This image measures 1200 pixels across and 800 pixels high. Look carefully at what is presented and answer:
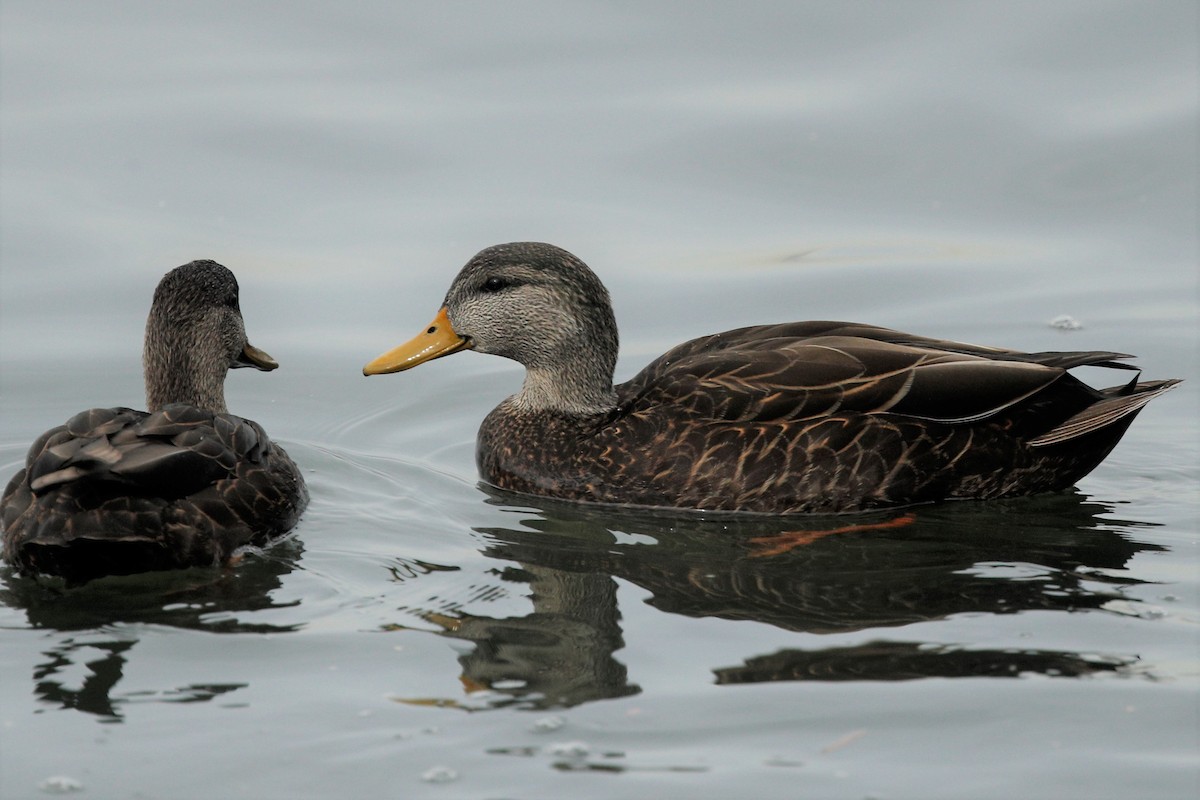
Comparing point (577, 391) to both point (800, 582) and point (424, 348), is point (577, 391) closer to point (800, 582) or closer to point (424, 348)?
point (424, 348)

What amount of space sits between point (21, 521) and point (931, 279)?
6.84 m

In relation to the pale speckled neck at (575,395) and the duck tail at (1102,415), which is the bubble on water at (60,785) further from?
the duck tail at (1102,415)

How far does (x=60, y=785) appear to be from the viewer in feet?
18.8

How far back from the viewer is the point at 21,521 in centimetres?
745

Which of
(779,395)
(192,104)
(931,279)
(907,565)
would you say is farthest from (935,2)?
(907,565)

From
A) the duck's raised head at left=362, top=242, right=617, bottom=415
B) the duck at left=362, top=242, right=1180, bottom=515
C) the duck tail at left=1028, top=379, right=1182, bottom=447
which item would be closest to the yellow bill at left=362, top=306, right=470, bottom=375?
the duck's raised head at left=362, top=242, right=617, bottom=415

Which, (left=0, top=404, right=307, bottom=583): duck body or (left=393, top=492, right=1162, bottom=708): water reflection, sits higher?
(left=0, top=404, right=307, bottom=583): duck body

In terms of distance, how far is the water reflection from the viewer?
662 centimetres

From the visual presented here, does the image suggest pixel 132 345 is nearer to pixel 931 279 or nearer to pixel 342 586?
pixel 342 586

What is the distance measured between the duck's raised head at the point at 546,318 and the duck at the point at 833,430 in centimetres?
25

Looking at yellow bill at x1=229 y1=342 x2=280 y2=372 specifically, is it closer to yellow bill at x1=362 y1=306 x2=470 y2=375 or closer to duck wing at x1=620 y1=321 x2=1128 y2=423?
yellow bill at x1=362 y1=306 x2=470 y2=375

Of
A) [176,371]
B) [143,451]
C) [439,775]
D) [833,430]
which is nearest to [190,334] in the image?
[176,371]

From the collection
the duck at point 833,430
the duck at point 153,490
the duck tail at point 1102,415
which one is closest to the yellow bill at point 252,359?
the duck at point 153,490

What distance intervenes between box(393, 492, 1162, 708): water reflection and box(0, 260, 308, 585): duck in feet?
3.58
